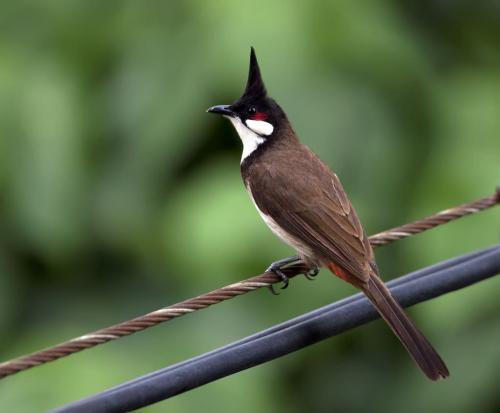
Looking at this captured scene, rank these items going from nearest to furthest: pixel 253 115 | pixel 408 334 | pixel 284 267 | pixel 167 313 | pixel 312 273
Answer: pixel 167 313 < pixel 408 334 < pixel 284 267 < pixel 312 273 < pixel 253 115

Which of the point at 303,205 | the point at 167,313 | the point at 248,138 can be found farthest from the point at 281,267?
the point at 167,313

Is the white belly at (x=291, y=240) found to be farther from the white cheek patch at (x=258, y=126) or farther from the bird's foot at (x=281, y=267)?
the white cheek patch at (x=258, y=126)

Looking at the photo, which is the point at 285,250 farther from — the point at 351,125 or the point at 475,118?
the point at 475,118

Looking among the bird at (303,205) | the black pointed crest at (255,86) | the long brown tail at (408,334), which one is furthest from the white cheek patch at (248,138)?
the long brown tail at (408,334)

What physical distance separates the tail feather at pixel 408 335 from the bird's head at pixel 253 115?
41.4 inches

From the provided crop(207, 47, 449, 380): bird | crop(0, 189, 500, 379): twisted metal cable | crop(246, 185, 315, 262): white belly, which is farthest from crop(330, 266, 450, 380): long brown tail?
crop(246, 185, 315, 262): white belly

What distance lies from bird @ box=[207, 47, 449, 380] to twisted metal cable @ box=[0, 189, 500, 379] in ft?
0.60

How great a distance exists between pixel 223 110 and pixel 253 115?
11 cm

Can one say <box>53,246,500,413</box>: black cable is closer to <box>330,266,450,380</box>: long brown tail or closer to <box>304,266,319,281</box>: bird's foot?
<box>330,266,450,380</box>: long brown tail

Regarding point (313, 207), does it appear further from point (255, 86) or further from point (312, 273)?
point (255, 86)

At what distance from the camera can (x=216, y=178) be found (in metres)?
4.33

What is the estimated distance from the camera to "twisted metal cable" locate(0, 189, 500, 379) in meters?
2.48

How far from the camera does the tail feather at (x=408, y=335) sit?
3115mm

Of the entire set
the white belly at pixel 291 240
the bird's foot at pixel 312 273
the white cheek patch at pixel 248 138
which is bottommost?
the bird's foot at pixel 312 273
